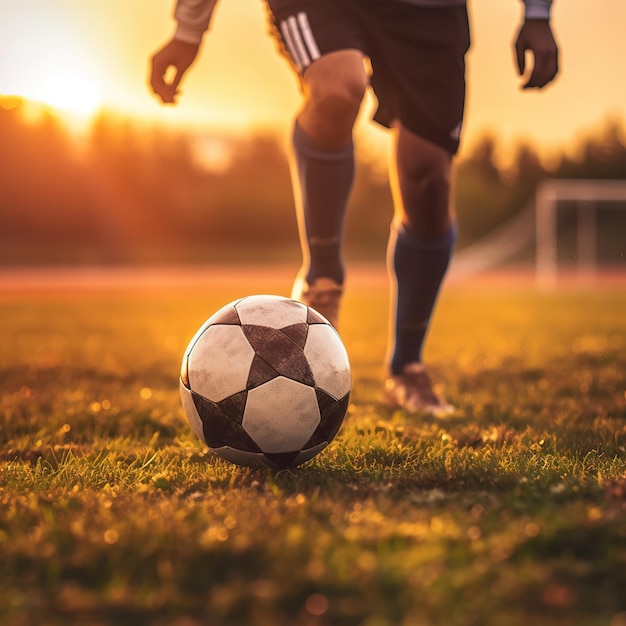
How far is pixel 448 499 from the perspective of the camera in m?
2.48

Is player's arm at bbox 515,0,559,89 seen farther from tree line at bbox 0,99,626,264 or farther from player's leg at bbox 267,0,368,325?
tree line at bbox 0,99,626,264

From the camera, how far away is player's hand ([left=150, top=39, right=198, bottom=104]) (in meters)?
4.11

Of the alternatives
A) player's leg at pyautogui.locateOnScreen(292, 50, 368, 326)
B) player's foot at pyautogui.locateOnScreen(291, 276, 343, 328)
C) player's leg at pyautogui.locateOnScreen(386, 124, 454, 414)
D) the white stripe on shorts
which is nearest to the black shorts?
the white stripe on shorts

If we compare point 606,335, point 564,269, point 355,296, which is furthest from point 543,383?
point 564,269

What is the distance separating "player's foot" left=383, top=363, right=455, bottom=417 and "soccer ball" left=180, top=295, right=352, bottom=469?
123 cm

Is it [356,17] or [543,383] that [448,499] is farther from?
[543,383]

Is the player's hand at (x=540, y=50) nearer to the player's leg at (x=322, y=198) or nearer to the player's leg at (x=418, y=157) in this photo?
the player's leg at (x=418, y=157)

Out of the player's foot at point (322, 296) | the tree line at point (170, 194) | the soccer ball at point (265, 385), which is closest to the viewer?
the soccer ball at point (265, 385)

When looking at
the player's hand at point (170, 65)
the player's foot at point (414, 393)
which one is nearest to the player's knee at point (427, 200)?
the player's foot at point (414, 393)

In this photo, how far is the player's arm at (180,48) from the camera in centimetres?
406

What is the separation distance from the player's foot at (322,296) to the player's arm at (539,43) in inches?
50.0

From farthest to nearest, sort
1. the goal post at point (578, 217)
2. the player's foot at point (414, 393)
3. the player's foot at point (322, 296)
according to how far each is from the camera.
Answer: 1. the goal post at point (578, 217)
2. the player's foot at point (414, 393)
3. the player's foot at point (322, 296)

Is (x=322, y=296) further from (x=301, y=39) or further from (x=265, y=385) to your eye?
(x=265, y=385)

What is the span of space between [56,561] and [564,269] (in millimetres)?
23894
